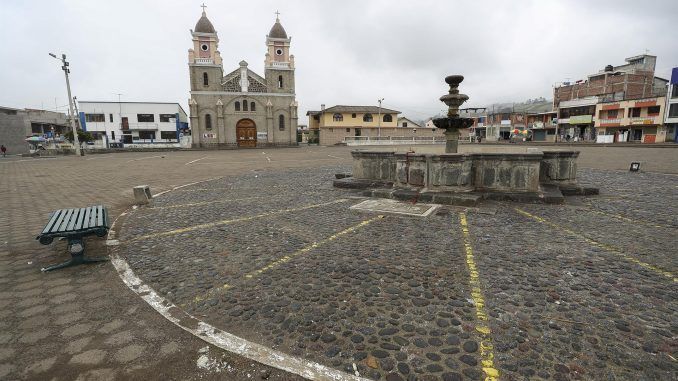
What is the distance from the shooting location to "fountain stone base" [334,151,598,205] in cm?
821

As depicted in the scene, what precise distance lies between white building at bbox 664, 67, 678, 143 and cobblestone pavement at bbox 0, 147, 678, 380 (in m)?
45.5

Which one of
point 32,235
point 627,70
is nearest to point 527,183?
point 32,235

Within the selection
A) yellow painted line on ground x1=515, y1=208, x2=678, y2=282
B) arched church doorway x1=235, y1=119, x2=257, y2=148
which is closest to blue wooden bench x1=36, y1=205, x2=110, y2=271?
yellow painted line on ground x1=515, y1=208, x2=678, y2=282

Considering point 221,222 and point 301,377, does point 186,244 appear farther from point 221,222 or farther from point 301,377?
point 301,377

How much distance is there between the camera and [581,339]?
9.39ft

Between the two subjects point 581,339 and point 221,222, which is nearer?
point 581,339

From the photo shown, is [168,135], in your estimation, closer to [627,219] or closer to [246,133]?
[246,133]

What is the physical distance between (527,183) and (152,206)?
9.27 metres

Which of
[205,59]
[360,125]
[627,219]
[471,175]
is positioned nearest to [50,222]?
[471,175]

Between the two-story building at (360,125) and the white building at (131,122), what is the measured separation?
2349 centimetres

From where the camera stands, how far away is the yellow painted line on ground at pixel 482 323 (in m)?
2.55

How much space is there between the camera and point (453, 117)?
941 centimetres

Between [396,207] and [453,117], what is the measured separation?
3496 millimetres

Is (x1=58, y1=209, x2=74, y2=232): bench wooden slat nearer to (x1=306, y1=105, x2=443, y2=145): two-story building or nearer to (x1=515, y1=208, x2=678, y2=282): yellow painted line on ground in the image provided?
(x1=515, y1=208, x2=678, y2=282): yellow painted line on ground
